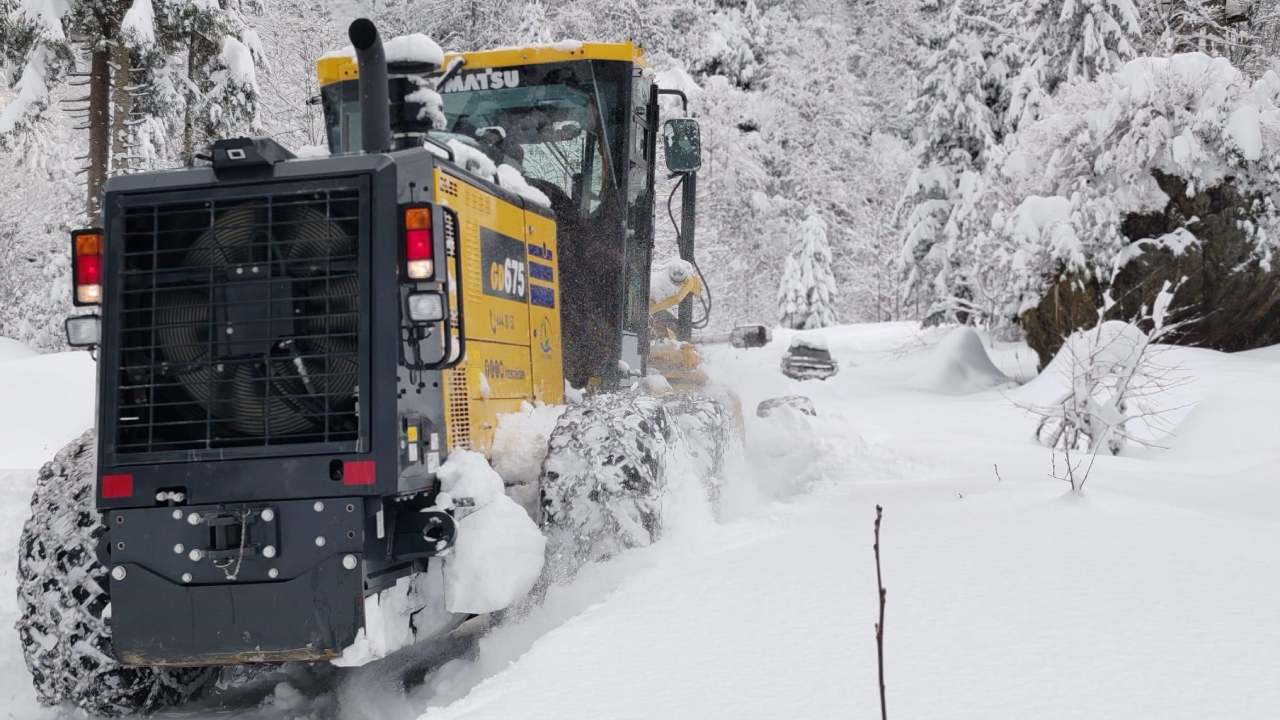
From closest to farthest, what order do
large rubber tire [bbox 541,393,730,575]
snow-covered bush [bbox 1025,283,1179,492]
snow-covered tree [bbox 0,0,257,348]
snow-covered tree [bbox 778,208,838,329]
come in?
large rubber tire [bbox 541,393,730,575], snow-covered bush [bbox 1025,283,1179,492], snow-covered tree [bbox 0,0,257,348], snow-covered tree [bbox 778,208,838,329]

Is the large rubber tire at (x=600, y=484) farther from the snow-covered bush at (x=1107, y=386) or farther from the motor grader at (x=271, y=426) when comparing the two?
the snow-covered bush at (x=1107, y=386)

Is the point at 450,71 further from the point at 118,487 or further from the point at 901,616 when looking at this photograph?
the point at 901,616

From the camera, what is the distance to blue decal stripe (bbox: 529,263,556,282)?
5.43m

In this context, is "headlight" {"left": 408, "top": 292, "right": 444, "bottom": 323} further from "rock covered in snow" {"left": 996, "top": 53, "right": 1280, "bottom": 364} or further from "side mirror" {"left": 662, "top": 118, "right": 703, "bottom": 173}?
"rock covered in snow" {"left": 996, "top": 53, "right": 1280, "bottom": 364}

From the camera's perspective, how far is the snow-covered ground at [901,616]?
3150 millimetres

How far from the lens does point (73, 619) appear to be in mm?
4242

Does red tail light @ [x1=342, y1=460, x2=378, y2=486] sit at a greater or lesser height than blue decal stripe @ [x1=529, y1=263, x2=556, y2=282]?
lesser

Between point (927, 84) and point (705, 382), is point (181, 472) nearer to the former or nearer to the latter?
point (705, 382)

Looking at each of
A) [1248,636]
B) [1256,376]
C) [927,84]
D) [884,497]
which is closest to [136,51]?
[884,497]

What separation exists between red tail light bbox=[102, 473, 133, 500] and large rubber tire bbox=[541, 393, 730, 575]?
1.53m

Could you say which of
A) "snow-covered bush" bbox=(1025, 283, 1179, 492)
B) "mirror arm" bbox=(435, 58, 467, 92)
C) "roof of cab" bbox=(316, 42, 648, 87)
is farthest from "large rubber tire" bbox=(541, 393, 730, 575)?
"snow-covered bush" bbox=(1025, 283, 1179, 492)

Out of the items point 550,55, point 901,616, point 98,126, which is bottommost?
point 901,616

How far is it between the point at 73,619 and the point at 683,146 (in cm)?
405

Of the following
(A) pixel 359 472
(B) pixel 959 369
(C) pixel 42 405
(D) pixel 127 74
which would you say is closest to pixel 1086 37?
(B) pixel 959 369
